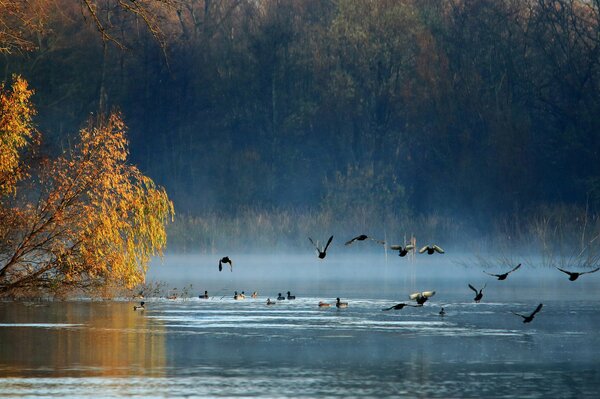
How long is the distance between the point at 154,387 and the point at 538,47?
44.7 m

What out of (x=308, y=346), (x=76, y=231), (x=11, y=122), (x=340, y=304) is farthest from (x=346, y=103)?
(x=308, y=346)

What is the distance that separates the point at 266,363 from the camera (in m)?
17.7

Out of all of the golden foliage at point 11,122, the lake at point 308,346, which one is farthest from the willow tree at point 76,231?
the golden foliage at point 11,122

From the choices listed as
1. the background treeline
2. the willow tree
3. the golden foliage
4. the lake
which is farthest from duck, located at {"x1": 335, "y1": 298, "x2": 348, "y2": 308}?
the background treeline

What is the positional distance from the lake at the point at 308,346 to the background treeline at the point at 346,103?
20.8 meters

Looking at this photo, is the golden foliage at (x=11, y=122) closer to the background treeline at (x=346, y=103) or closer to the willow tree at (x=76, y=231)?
the willow tree at (x=76, y=231)

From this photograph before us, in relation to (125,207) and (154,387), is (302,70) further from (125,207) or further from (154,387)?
(154,387)

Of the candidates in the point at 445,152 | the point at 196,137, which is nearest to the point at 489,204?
the point at 445,152

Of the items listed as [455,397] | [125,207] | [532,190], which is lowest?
[455,397]

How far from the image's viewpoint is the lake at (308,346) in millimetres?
15586

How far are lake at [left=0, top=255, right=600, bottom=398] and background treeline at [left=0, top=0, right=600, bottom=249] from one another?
68.1 feet

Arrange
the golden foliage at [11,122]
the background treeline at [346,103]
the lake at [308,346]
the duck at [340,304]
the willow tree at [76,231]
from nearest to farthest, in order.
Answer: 1. the lake at [308,346]
2. the golden foliage at [11,122]
3. the willow tree at [76,231]
4. the duck at [340,304]
5. the background treeline at [346,103]

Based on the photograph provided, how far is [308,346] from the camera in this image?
64.7 ft

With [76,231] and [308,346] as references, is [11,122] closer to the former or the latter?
[76,231]
